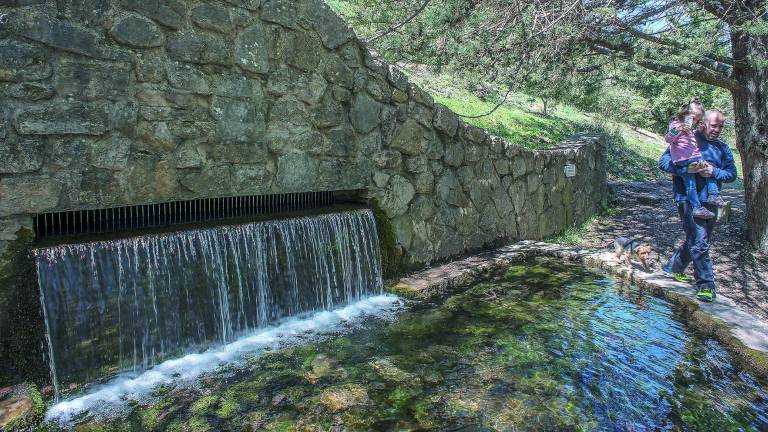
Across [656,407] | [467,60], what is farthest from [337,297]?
[467,60]

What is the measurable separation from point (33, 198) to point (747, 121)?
306 inches

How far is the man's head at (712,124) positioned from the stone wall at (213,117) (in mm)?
2276

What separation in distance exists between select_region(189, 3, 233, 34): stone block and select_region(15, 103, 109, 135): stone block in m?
0.92

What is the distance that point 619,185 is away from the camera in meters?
10.9

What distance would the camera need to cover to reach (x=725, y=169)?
15.4 feet

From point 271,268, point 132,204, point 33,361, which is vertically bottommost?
point 33,361

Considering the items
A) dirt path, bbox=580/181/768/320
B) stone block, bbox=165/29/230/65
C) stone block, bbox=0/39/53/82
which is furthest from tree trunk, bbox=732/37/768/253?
stone block, bbox=0/39/53/82

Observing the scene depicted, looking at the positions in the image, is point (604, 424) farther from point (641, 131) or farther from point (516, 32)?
point (641, 131)

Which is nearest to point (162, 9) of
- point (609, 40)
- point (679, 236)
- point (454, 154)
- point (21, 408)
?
point (21, 408)

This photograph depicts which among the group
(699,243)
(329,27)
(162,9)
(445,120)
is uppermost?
(329,27)

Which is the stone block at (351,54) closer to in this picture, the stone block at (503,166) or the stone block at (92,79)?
the stone block at (92,79)

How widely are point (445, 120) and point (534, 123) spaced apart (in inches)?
284

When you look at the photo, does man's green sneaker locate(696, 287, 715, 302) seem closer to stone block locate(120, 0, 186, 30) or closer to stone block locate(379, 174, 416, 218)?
stone block locate(379, 174, 416, 218)

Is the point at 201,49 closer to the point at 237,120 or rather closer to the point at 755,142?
the point at 237,120
